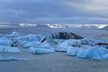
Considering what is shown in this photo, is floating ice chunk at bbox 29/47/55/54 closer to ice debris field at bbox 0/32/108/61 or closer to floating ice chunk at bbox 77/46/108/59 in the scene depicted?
ice debris field at bbox 0/32/108/61

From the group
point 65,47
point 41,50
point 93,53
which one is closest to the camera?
point 93,53

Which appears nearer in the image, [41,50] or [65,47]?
[41,50]

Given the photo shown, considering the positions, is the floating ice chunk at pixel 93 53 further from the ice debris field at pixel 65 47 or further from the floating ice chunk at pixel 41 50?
the floating ice chunk at pixel 41 50

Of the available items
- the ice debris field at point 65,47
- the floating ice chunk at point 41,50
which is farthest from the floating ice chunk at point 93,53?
the floating ice chunk at point 41,50

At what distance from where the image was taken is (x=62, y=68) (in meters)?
14.7

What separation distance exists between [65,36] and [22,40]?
535 cm

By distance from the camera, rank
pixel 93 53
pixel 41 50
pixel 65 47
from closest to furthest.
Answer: pixel 93 53 → pixel 41 50 → pixel 65 47

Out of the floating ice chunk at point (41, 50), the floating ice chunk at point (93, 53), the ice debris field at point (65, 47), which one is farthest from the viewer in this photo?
the floating ice chunk at point (41, 50)

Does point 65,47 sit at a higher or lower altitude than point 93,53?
lower

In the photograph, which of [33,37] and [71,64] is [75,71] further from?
[33,37]

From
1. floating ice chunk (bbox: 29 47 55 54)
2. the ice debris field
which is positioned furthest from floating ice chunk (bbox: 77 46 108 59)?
floating ice chunk (bbox: 29 47 55 54)

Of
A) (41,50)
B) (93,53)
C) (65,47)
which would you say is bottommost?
(65,47)

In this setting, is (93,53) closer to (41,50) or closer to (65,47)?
(41,50)

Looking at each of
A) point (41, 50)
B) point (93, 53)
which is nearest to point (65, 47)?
point (41, 50)
